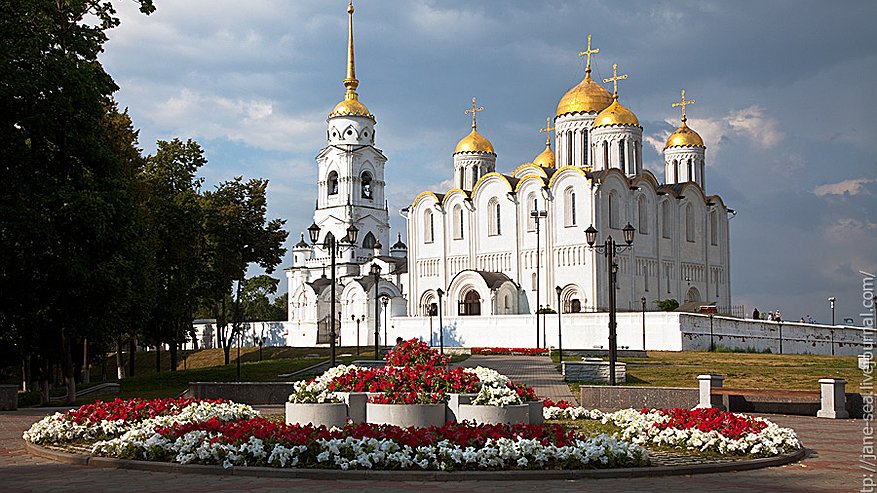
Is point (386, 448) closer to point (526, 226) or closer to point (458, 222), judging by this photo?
point (526, 226)

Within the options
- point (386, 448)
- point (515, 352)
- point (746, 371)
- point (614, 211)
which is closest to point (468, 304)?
point (614, 211)

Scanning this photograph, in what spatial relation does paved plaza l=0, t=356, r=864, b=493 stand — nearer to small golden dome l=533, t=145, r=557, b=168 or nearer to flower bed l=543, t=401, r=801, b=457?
flower bed l=543, t=401, r=801, b=457

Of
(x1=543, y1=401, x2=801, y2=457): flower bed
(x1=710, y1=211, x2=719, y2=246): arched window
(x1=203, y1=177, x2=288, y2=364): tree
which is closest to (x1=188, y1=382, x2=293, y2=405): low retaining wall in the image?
(x1=543, y1=401, x2=801, y2=457): flower bed

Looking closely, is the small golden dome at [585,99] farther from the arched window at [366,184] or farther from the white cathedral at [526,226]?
the arched window at [366,184]

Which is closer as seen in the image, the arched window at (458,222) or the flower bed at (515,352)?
the flower bed at (515,352)

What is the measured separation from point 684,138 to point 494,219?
735 inches

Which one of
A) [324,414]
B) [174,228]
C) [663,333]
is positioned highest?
[174,228]

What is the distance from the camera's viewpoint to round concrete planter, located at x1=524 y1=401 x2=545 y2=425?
14141mm

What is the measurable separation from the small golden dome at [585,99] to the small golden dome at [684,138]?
8.24m

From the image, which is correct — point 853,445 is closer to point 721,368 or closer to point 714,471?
point 714,471

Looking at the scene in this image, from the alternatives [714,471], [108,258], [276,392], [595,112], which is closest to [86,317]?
[108,258]

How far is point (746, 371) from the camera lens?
29906 millimetres

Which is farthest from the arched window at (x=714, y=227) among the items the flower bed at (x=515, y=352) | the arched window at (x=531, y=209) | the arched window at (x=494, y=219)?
the flower bed at (x=515, y=352)

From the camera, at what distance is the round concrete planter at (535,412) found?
1414 cm
